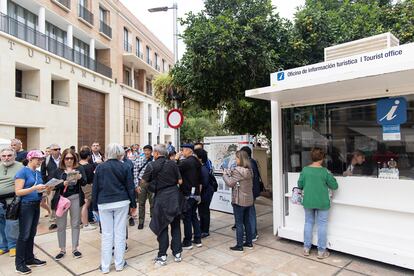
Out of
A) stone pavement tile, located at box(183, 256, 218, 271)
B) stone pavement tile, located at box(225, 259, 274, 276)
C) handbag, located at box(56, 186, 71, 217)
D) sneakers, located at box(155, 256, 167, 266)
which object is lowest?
stone pavement tile, located at box(183, 256, 218, 271)

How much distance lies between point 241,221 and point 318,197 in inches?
49.7

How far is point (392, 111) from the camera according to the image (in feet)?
14.1

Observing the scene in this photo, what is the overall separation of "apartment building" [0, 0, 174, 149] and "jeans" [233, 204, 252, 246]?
12.2m

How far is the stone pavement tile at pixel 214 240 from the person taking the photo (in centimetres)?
522

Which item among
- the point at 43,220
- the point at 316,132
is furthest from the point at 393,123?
the point at 43,220

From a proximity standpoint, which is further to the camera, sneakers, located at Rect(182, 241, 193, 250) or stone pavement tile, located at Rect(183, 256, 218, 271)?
sneakers, located at Rect(182, 241, 193, 250)

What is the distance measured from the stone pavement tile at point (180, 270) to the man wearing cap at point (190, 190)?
28.6 inches

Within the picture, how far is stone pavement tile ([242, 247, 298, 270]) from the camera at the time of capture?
14.1 ft

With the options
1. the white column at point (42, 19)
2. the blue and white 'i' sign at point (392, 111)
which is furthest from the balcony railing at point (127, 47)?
the blue and white 'i' sign at point (392, 111)

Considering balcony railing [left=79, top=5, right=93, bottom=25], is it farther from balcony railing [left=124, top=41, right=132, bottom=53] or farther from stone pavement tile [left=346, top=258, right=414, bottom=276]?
stone pavement tile [left=346, top=258, right=414, bottom=276]

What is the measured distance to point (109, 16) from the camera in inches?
897

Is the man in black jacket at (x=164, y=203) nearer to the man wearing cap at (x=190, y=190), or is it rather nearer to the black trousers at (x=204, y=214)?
the man wearing cap at (x=190, y=190)

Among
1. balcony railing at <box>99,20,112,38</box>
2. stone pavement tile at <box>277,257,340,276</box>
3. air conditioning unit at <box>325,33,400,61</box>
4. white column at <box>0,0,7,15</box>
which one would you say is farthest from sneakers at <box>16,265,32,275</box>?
balcony railing at <box>99,20,112,38</box>

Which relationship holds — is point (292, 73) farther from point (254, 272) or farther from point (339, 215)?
point (254, 272)
